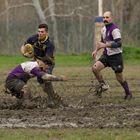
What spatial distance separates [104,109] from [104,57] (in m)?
2.88

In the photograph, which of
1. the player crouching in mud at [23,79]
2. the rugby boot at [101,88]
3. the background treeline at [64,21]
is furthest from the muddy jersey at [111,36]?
the background treeline at [64,21]

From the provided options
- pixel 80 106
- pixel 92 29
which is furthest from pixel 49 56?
pixel 92 29

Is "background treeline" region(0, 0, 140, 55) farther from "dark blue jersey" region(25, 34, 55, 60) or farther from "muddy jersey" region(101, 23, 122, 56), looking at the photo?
"dark blue jersey" region(25, 34, 55, 60)

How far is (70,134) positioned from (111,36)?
5.71 metres

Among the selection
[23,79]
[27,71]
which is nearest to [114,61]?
[23,79]

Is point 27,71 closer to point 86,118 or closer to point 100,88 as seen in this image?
point 86,118

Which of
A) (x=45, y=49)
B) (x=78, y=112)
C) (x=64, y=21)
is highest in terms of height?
(x=45, y=49)

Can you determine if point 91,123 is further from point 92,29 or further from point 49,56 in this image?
point 92,29

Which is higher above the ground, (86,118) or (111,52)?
(111,52)

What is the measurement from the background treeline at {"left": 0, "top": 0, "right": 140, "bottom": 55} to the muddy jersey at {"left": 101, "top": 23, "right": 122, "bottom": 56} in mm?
24735

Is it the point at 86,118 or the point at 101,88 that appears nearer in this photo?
the point at 86,118

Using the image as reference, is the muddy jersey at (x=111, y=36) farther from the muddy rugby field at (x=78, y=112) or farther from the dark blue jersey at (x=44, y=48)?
the dark blue jersey at (x=44, y=48)

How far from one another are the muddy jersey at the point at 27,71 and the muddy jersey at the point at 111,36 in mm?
2706

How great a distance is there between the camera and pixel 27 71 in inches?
486
